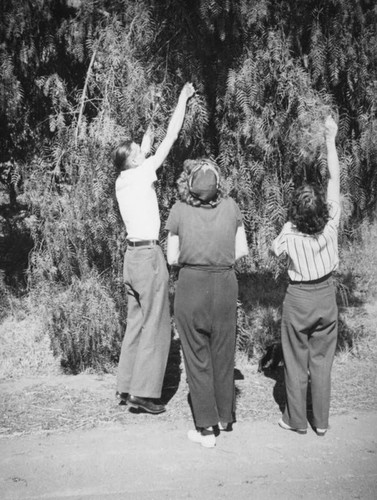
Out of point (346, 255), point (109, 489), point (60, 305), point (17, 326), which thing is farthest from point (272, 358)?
point (17, 326)

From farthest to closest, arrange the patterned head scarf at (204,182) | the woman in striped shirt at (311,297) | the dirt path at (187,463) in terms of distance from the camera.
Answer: the woman in striped shirt at (311,297), the patterned head scarf at (204,182), the dirt path at (187,463)

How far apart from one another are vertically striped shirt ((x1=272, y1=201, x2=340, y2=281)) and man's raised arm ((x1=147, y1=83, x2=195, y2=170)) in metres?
1.07

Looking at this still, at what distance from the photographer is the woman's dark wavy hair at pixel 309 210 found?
3705mm

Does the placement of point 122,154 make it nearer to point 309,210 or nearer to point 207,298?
point 207,298

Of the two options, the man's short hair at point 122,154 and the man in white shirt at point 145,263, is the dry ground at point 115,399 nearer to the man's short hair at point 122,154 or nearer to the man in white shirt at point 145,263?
the man in white shirt at point 145,263

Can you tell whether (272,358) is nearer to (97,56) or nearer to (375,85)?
(375,85)

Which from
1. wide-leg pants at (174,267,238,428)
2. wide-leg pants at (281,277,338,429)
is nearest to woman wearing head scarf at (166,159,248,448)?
wide-leg pants at (174,267,238,428)

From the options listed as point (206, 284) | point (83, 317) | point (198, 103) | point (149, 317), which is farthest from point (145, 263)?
point (198, 103)

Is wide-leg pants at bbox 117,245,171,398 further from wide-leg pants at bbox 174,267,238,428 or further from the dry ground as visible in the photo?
wide-leg pants at bbox 174,267,238,428

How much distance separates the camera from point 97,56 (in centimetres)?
472

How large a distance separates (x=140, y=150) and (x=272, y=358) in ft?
7.60

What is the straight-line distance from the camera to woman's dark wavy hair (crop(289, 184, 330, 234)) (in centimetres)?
371

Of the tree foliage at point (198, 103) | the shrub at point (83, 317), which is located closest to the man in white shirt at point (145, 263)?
the tree foliage at point (198, 103)

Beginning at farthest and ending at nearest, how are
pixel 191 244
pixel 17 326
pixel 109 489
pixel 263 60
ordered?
pixel 17 326 → pixel 263 60 → pixel 191 244 → pixel 109 489
